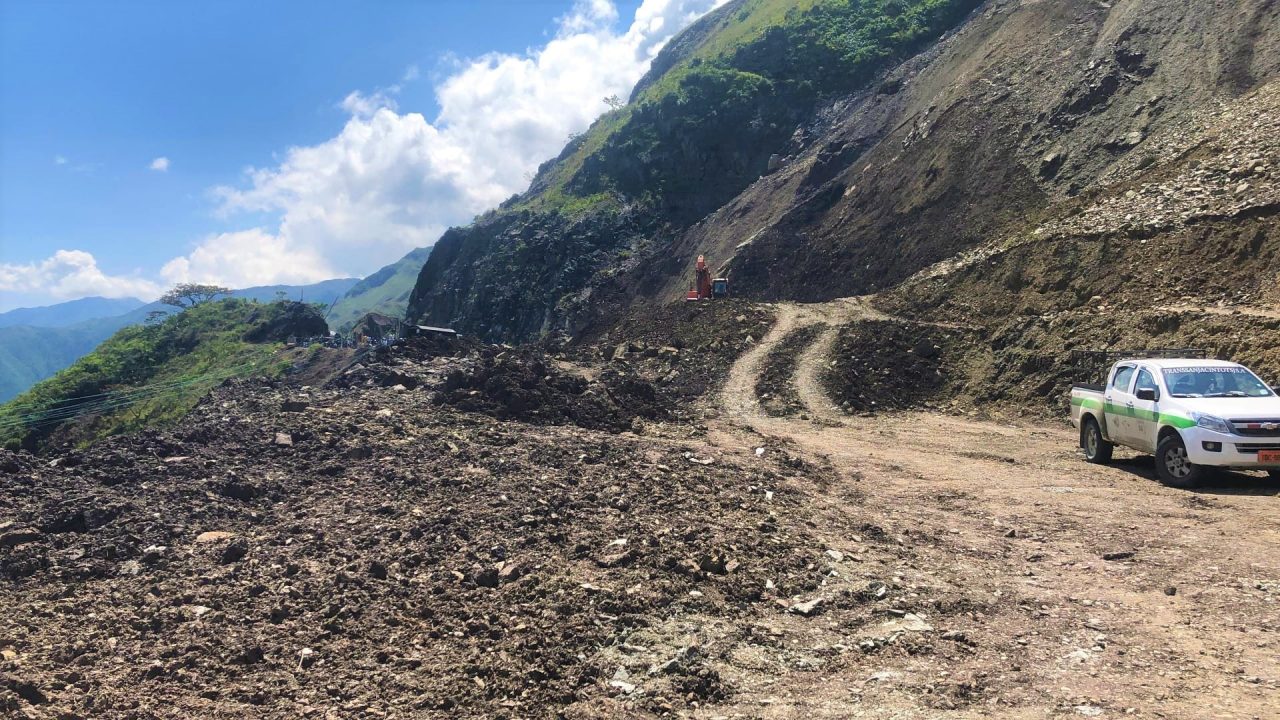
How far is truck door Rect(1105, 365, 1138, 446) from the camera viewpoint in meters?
10.5

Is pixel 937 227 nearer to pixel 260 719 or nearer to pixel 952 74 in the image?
pixel 952 74

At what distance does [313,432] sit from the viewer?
12078 mm

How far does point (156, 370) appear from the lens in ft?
196

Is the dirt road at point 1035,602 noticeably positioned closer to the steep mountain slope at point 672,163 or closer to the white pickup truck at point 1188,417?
the white pickup truck at point 1188,417

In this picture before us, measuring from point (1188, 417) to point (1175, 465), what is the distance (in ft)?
2.78

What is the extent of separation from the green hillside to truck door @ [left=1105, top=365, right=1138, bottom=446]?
1677 inches

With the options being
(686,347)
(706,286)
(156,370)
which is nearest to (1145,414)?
(686,347)

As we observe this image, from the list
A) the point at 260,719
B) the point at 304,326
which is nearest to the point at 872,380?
the point at 260,719

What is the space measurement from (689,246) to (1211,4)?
3033cm

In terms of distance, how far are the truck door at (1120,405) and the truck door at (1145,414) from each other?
0.31 feet

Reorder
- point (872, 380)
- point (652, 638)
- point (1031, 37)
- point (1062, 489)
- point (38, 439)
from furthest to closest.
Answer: point (38, 439) → point (1031, 37) → point (872, 380) → point (1062, 489) → point (652, 638)

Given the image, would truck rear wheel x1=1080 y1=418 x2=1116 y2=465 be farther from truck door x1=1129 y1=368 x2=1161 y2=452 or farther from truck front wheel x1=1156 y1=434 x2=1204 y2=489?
truck front wheel x1=1156 y1=434 x2=1204 y2=489

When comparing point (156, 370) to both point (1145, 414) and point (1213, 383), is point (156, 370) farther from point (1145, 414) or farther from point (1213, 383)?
point (1213, 383)

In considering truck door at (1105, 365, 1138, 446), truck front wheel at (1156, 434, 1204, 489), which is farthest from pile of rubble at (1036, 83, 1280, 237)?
truck front wheel at (1156, 434, 1204, 489)
